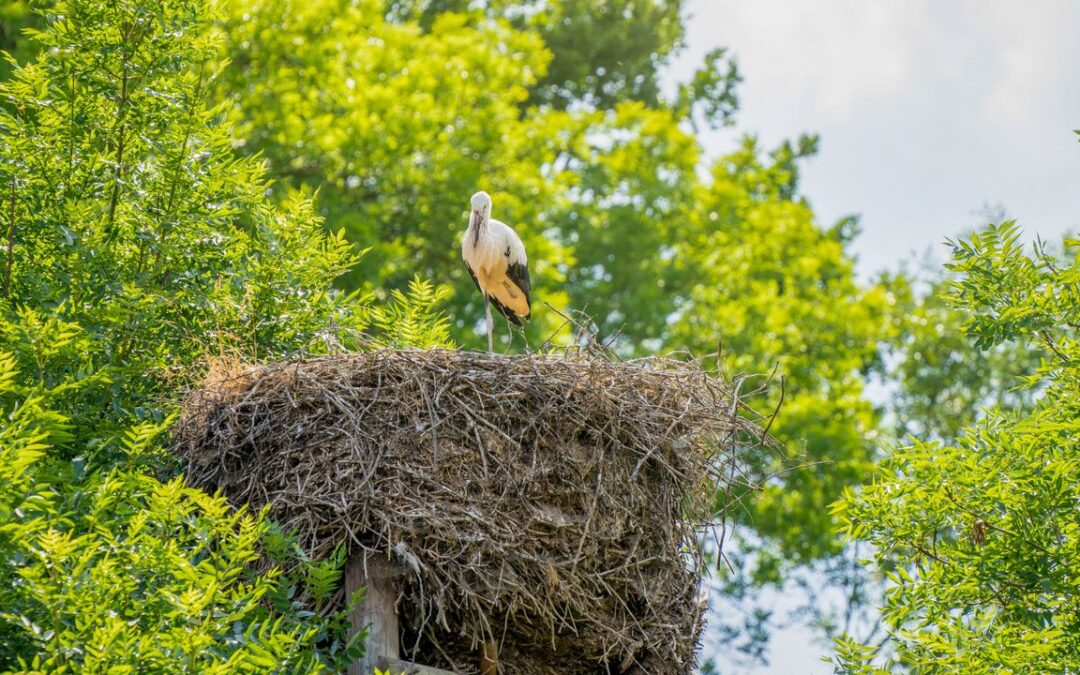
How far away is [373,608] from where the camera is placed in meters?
8.50

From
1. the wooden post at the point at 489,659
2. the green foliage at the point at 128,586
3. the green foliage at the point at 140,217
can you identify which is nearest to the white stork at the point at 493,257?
the green foliage at the point at 140,217

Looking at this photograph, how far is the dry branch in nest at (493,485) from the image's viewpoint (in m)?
8.48

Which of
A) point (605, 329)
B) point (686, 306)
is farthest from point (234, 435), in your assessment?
point (686, 306)

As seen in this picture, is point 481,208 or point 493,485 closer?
point 493,485

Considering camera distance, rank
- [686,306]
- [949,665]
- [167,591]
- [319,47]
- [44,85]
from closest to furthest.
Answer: [167,591]
[949,665]
[44,85]
[319,47]
[686,306]

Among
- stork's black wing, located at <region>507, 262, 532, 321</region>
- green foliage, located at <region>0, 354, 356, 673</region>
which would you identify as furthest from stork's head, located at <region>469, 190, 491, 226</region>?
green foliage, located at <region>0, 354, 356, 673</region>

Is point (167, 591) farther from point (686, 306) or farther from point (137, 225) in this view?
point (686, 306)

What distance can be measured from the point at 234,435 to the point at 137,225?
2.28 metres

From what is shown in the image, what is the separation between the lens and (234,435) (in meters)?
9.01

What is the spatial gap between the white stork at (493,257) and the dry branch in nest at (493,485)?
274cm

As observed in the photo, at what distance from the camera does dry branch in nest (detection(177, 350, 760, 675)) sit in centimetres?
848

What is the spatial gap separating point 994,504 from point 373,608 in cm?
405

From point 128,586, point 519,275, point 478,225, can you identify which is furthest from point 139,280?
point 128,586

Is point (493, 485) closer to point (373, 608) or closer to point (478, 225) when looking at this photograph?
point (373, 608)
